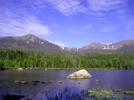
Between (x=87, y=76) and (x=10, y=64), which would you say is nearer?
(x=87, y=76)

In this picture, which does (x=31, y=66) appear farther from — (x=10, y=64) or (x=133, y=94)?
(x=133, y=94)

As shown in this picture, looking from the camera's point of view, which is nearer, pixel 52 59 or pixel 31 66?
pixel 31 66

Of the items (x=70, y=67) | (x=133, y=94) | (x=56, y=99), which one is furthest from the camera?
(x=70, y=67)

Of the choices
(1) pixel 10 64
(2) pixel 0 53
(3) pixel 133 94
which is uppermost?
(2) pixel 0 53

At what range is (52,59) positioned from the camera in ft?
628

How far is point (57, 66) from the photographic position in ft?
629

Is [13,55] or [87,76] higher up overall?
[13,55]

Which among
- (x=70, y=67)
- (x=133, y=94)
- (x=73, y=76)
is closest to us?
(x=133, y=94)

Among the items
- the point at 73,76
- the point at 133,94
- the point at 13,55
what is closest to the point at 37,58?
the point at 13,55

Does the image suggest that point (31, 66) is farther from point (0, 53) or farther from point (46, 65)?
point (0, 53)

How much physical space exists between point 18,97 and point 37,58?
150 meters

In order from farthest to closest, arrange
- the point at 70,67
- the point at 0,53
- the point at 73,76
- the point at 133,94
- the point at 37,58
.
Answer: the point at 70,67 < the point at 37,58 < the point at 0,53 < the point at 73,76 < the point at 133,94

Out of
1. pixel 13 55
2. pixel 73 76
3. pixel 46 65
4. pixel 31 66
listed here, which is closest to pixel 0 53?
pixel 13 55

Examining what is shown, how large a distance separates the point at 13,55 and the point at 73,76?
327 feet
